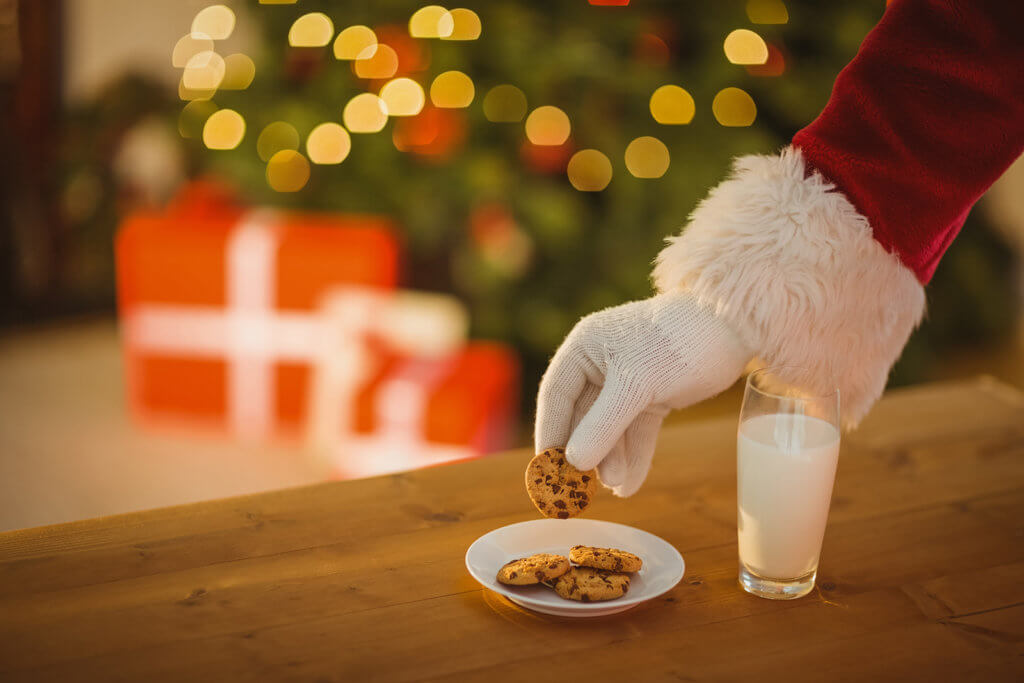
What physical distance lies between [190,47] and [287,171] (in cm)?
67

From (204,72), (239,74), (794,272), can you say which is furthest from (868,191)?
(204,72)

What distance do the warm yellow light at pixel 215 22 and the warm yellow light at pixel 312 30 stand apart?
0.51m

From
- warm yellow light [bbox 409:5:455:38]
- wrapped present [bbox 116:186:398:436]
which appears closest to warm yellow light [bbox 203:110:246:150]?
wrapped present [bbox 116:186:398:436]

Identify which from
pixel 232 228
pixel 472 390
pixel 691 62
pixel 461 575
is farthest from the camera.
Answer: pixel 691 62

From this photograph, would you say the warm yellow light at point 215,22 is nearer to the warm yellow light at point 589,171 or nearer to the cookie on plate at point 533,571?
the warm yellow light at point 589,171

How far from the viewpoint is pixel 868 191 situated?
0.83m

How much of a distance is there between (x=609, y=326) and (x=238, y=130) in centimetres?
178

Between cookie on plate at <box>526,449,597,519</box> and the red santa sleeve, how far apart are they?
185 mm

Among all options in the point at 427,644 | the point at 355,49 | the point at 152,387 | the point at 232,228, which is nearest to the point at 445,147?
the point at 355,49

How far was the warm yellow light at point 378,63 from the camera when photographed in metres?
2.24

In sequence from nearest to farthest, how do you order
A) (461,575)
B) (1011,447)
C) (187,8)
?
(461,575) → (1011,447) → (187,8)

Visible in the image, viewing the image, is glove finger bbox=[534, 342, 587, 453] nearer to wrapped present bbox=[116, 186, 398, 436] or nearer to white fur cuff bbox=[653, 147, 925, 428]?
white fur cuff bbox=[653, 147, 925, 428]

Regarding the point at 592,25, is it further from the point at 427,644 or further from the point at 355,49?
the point at 427,644

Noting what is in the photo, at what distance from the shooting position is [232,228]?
2.12 m
